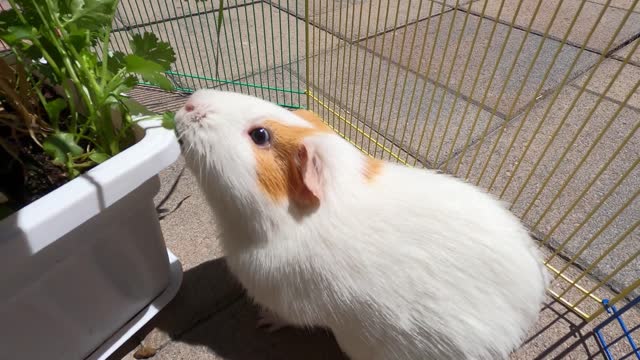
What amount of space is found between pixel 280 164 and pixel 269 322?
0.72m

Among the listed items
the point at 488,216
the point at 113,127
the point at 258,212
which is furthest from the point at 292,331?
the point at 113,127

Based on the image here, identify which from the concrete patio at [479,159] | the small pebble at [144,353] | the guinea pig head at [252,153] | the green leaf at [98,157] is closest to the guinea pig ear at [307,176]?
the guinea pig head at [252,153]

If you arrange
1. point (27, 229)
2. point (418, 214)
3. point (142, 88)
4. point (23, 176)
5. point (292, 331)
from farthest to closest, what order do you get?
point (142, 88) < point (292, 331) < point (418, 214) < point (23, 176) < point (27, 229)

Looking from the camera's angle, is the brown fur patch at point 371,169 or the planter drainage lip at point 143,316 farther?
the planter drainage lip at point 143,316

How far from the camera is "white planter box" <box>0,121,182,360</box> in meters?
0.84

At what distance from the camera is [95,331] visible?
1.27 m

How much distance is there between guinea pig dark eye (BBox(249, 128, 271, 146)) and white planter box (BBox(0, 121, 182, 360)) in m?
0.20

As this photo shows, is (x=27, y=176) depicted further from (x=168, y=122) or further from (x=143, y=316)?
(x=143, y=316)

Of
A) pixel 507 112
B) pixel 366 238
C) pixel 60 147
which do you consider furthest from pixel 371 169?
pixel 507 112

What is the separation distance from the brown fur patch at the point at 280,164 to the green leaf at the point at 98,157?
370 millimetres

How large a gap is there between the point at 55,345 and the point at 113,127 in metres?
0.66

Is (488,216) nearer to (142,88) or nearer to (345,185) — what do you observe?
(345,185)

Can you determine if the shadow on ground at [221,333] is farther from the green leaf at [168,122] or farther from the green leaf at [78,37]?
the green leaf at [78,37]

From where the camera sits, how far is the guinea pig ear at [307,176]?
3.27 feet
